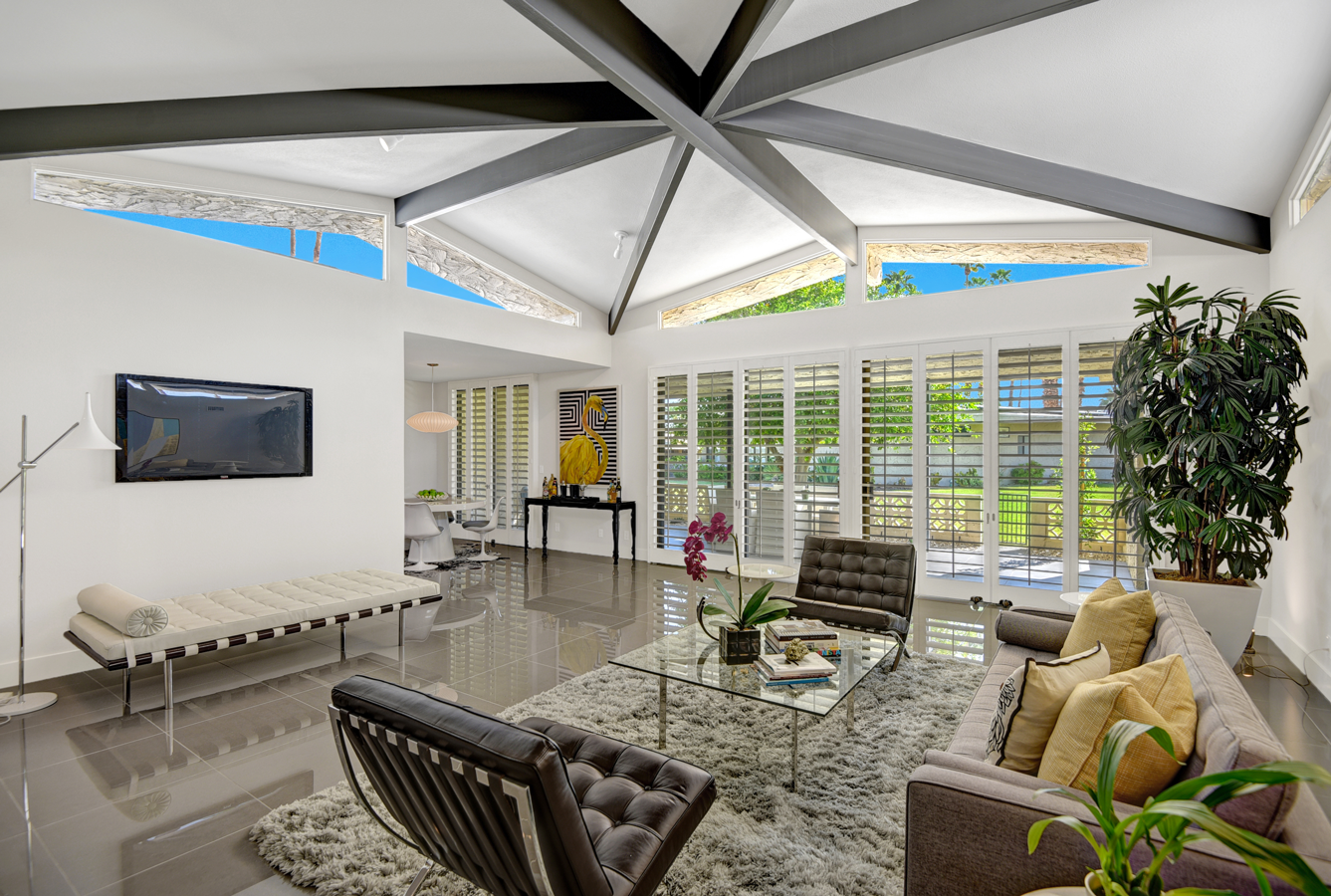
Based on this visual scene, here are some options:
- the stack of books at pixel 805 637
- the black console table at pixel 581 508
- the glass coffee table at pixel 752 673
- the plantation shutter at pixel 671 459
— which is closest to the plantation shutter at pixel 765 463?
the plantation shutter at pixel 671 459

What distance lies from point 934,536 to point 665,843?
15.7ft

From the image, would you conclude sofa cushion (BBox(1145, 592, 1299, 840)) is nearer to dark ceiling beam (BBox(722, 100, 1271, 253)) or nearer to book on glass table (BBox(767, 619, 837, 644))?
book on glass table (BBox(767, 619, 837, 644))

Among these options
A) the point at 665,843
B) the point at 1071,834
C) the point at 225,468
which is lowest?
the point at 665,843

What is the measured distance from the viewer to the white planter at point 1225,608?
3756 mm

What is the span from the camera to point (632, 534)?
7.98 metres

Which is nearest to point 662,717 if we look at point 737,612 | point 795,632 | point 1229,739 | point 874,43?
A: point 737,612

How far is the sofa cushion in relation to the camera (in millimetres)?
1240

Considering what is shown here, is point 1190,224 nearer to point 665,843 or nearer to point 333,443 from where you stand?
point 665,843

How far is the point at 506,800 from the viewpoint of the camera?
1.36 metres

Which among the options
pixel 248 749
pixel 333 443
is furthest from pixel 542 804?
pixel 333 443

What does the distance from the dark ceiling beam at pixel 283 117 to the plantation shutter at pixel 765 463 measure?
3695mm

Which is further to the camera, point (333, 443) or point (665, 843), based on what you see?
point (333, 443)

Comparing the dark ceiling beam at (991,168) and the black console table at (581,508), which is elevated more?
the dark ceiling beam at (991,168)

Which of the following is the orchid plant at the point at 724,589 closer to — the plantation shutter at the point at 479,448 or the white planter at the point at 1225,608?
the white planter at the point at 1225,608
